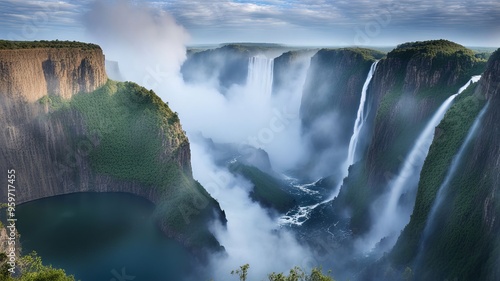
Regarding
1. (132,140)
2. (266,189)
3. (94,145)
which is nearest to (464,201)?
(266,189)

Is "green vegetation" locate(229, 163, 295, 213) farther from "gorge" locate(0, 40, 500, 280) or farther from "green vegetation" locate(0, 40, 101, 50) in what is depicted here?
"green vegetation" locate(0, 40, 101, 50)

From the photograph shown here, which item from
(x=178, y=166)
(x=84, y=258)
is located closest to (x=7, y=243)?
(x=84, y=258)

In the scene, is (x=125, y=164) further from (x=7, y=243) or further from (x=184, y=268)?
(x=7, y=243)

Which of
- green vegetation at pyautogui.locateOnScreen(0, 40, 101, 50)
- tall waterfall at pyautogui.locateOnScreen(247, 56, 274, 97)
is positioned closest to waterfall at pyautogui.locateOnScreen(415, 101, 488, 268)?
green vegetation at pyautogui.locateOnScreen(0, 40, 101, 50)

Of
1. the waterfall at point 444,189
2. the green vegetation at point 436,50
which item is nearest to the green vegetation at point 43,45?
the green vegetation at point 436,50

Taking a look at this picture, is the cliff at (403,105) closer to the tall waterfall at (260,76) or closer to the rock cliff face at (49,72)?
the rock cliff face at (49,72)

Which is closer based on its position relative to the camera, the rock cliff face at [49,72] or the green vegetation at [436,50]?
the green vegetation at [436,50]

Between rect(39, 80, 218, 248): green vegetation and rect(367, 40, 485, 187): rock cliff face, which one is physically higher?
rect(367, 40, 485, 187): rock cliff face
